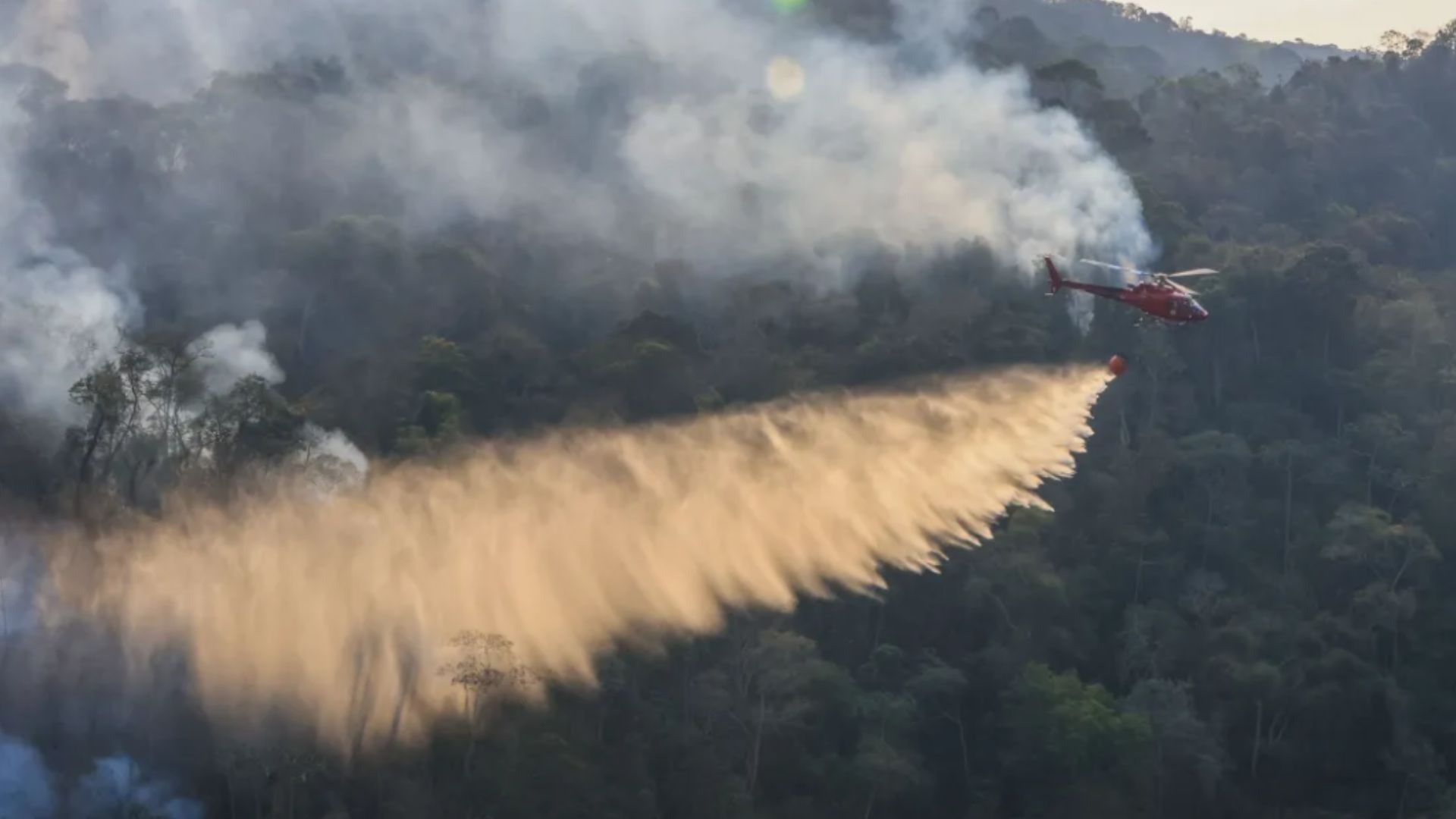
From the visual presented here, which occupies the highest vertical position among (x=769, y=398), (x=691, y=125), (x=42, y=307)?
(x=691, y=125)

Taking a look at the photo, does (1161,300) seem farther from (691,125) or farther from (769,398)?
(691,125)

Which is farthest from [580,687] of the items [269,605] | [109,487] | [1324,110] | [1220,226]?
[1324,110]

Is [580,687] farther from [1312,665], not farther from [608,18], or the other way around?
[608,18]

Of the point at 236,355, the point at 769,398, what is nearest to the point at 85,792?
the point at 236,355

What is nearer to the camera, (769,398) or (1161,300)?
(1161,300)

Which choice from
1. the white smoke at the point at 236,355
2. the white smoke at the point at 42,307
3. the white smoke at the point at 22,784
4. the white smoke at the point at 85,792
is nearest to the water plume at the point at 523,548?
the white smoke at the point at 85,792

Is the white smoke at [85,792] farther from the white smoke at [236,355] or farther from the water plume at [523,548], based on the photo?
the white smoke at [236,355]
